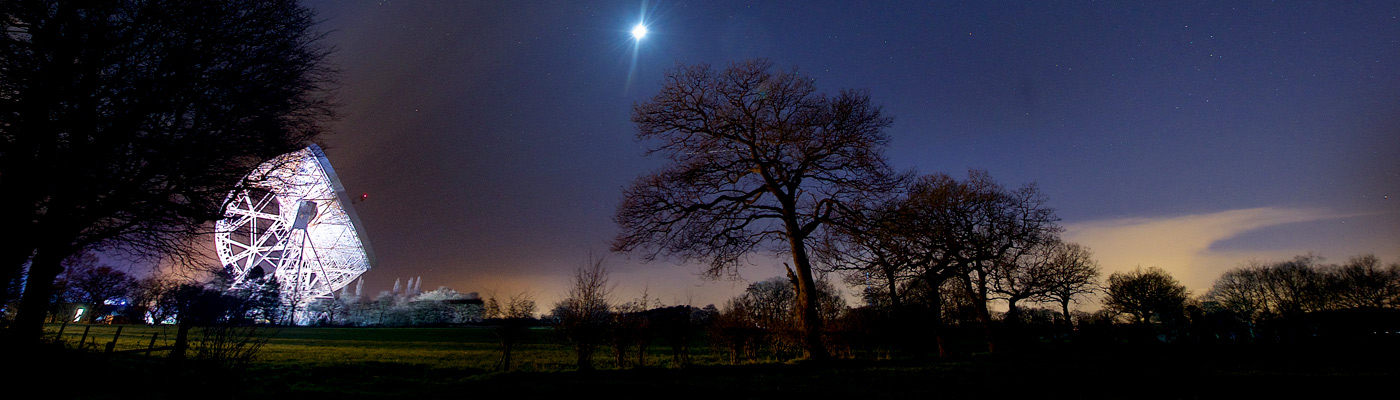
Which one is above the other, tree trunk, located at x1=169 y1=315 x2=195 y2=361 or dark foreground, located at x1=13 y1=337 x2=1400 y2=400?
tree trunk, located at x1=169 y1=315 x2=195 y2=361

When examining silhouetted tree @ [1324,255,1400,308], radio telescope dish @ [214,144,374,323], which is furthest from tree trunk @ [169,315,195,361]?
silhouetted tree @ [1324,255,1400,308]

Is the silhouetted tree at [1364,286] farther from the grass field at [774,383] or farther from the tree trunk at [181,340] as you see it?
the tree trunk at [181,340]

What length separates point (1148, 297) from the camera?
44.2 meters

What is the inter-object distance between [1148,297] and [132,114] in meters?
60.6

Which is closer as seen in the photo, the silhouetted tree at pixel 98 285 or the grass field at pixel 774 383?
the grass field at pixel 774 383

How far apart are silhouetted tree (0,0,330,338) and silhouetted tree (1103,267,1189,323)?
55.1 m

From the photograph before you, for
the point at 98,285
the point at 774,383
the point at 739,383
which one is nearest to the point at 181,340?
the point at 739,383

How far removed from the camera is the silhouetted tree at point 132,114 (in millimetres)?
6270

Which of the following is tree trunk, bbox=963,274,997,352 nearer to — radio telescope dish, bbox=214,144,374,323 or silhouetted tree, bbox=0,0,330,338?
silhouetted tree, bbox=0,0,330,338

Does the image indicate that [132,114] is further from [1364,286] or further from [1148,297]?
[1364,286]

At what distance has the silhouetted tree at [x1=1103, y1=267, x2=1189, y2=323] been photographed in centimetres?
4366

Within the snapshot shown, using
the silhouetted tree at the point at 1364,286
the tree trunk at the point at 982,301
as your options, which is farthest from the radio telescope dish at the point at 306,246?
the silhouetted tree at the point at 1364,286

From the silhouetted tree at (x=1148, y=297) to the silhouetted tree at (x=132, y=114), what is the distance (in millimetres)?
55121

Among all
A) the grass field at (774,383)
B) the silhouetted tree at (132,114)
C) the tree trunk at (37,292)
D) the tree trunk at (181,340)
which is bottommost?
the grass field at (774,383)
